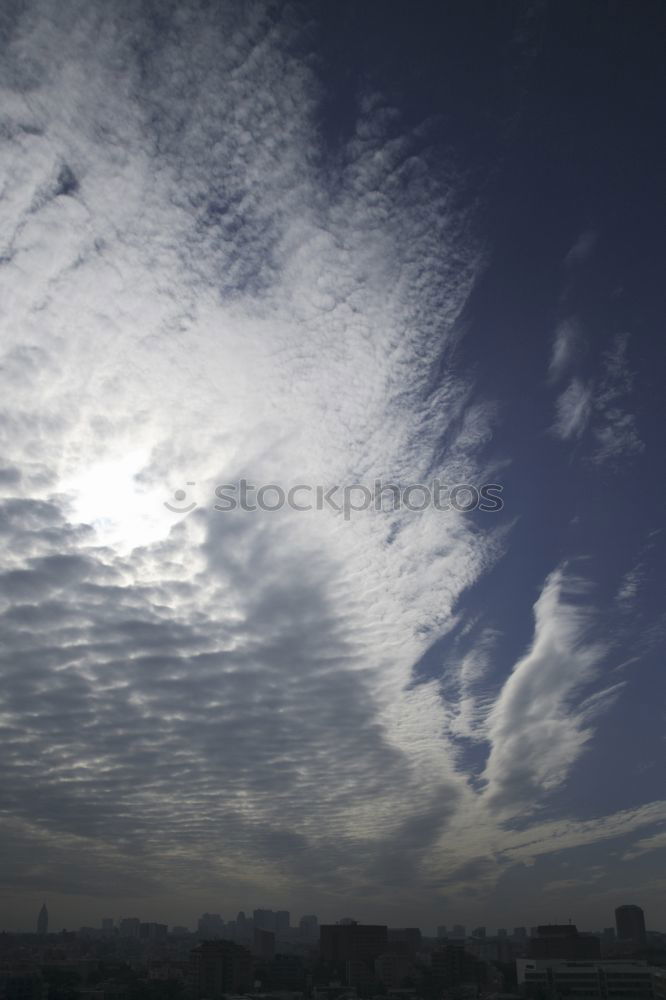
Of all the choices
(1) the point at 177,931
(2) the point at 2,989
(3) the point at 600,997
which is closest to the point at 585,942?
(3) the point at 600,997

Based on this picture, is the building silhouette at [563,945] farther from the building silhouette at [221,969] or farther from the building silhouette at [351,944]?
the building silhouette at [221,969]

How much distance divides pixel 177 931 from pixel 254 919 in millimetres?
27555

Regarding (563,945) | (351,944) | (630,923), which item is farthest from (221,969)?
(630,923)

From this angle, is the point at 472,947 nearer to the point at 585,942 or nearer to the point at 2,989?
the point at 585,942

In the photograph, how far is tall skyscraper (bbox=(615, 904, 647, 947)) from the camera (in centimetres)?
11800

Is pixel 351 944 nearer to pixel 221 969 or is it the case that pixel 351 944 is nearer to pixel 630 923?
pixel 221 969

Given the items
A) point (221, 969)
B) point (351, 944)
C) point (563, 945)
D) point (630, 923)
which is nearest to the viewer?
point (221, 969)

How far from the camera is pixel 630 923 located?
396 ft

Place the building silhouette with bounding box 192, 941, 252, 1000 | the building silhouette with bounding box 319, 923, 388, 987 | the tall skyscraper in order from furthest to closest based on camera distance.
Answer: the tall skyscraper → the building silhouette with bounding box 319, 923, 388, 987 → the building silhouette with bounding box 192, 941, 252, 1000

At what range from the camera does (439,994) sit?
65.5m

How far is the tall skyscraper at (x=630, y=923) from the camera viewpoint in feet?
387

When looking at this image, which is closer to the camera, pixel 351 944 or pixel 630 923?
pixel 351 944

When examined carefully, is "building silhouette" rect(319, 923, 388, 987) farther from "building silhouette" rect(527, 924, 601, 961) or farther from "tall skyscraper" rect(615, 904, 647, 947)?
"tall skyscraper" rect(615, 904, 647, 947)

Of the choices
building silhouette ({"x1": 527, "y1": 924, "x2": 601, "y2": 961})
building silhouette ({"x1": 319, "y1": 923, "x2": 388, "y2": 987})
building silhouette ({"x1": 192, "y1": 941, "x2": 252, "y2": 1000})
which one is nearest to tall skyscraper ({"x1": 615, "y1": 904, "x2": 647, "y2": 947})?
building silhouette ({"x1": 527, "y1": 924, "x2": 601, "y2": 961})
